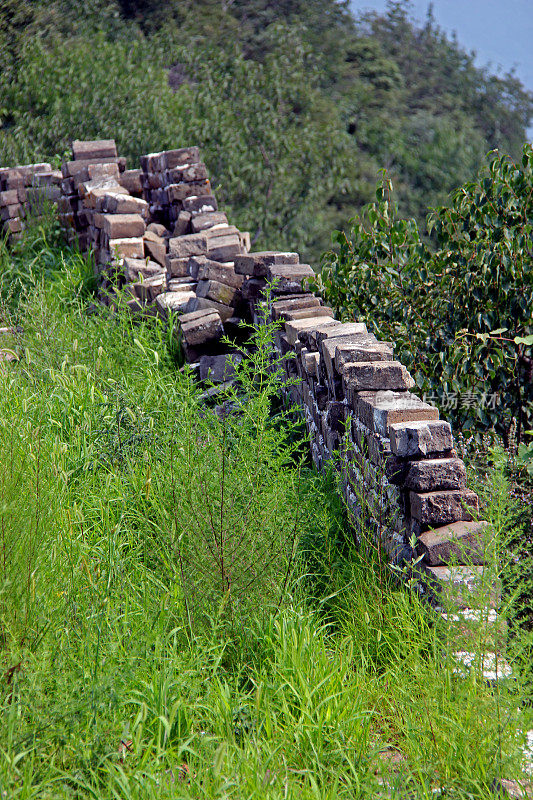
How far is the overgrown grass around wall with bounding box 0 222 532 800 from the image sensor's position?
249 cm

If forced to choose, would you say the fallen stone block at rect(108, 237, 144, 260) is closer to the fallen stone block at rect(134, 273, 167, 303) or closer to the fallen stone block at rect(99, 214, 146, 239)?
the fallen stone block at rect(99, 214, 146, 239)

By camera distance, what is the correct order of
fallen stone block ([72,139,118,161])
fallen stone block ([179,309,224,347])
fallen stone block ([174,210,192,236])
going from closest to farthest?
fallen stone block ([179,309,224,347]), fallen stone block ([174,210,192,236]), fallen stone block ([72,139,118,161])

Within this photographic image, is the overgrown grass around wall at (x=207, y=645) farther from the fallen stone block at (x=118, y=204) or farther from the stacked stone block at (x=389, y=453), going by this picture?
the fallen stone block at (x=118, y=204)

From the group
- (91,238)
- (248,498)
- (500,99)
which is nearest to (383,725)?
(248,498)

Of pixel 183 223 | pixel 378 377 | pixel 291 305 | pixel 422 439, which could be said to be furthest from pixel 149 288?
pixel 422 439

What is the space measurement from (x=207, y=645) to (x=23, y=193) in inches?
317

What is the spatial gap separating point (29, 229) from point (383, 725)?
8255mm

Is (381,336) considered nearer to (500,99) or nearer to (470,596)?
(470,596)

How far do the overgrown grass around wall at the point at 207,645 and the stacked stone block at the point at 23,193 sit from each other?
5.62 metres

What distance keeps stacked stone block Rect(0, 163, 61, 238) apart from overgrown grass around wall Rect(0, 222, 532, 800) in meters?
5.62

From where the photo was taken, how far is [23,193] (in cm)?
966

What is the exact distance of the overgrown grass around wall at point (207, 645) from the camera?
8.16 ft

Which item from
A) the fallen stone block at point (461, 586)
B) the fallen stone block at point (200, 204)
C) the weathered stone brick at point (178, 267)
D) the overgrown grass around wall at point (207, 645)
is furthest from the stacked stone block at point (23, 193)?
the fallen stone block at point (461, 586)

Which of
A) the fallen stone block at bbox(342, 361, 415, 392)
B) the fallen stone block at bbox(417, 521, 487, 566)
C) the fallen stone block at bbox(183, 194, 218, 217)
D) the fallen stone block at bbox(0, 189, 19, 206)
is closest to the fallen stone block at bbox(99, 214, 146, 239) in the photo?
the fallen stone block at bbox(183, 194, 218, 217)
